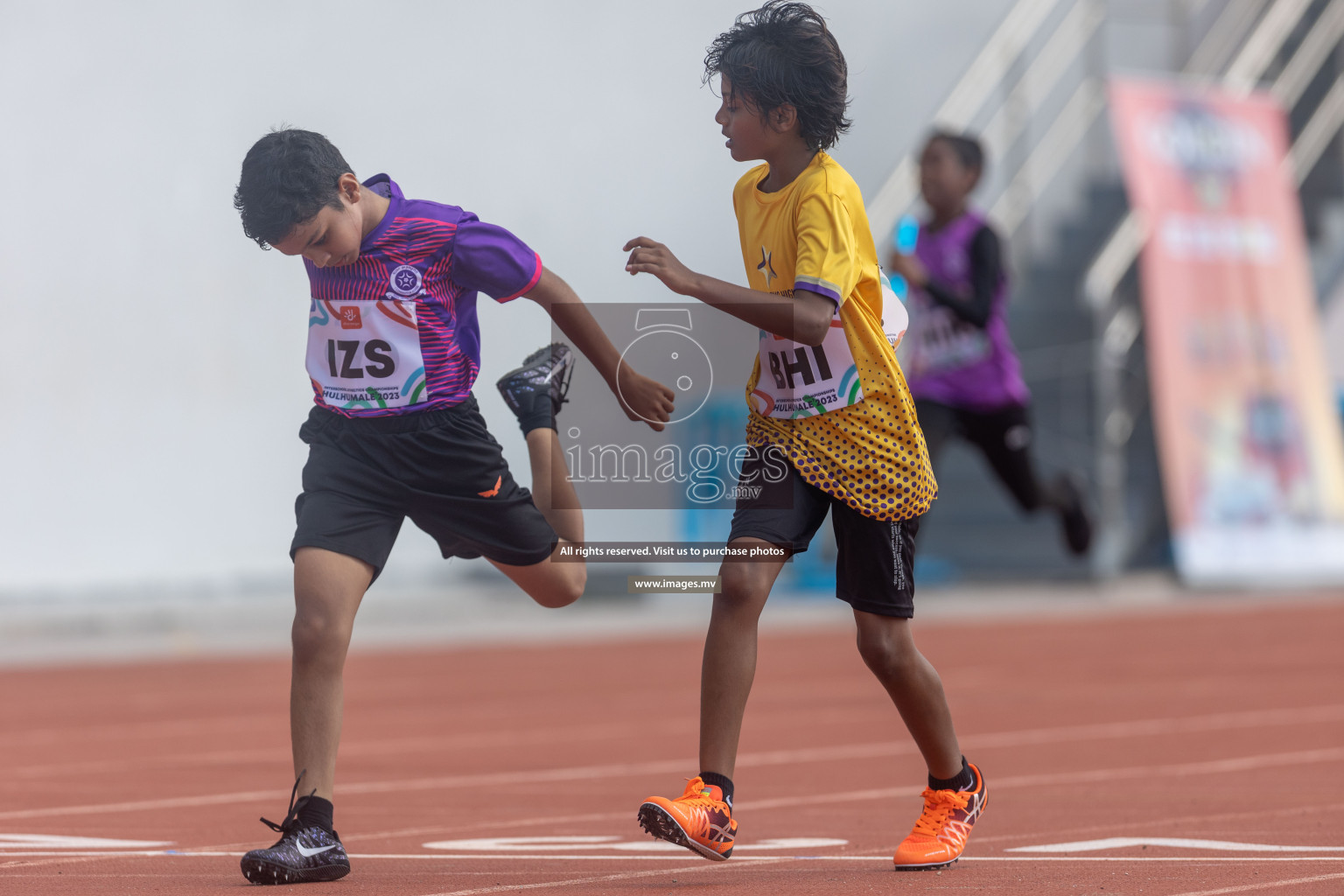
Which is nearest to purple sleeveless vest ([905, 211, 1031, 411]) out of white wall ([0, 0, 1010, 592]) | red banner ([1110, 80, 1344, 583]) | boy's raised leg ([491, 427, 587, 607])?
white wall ([0, 0, 1010, 592])

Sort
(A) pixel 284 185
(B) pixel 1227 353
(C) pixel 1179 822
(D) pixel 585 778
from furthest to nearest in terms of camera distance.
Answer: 1. (B) pixel 1227 353
2. (D) pixel 585 778
3. (C) pixel 1179 822
4. (A) pixel 284 185

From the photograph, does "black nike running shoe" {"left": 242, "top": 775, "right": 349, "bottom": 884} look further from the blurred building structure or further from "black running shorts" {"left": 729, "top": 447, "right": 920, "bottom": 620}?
the blurred building structure

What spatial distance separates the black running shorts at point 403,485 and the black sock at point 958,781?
3.63 feet

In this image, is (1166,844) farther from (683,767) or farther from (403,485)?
(683,767)

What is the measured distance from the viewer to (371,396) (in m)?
4.14

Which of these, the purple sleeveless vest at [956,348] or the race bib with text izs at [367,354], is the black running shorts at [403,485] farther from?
the purple sleeveless vest at [956,348]

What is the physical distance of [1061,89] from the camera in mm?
16938

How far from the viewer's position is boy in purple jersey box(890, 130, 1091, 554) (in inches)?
338

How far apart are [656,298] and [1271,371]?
12.0 m

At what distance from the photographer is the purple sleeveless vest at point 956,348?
28.9 feet

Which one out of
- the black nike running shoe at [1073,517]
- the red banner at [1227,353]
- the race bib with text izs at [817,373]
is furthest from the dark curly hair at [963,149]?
the red banner at [1227,353]

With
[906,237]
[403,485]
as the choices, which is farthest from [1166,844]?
[906,237]

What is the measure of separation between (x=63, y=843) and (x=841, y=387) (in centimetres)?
237

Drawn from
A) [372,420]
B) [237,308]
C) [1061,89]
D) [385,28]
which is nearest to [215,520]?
[237,308]
